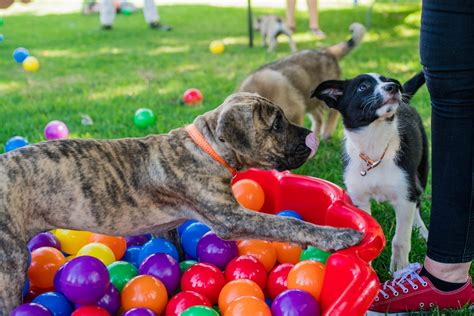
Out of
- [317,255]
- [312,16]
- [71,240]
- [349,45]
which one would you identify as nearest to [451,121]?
[317,255]

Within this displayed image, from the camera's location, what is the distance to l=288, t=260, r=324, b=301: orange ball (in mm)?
2916

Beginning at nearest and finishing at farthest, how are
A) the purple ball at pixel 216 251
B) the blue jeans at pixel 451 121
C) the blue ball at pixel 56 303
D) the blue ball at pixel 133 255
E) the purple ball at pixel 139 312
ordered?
the blue jeans at pixel 451 121 < the purple ball at pixel 139 312 < the blue ball at pixel 56 303 < the purple ball at pixel 216 251 < the blue ball at pixel 133 255

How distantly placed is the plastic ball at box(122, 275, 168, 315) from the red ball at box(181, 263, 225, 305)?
0.44 ft

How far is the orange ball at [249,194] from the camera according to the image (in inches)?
151

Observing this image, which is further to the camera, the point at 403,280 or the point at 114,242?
Result: the point at 114,242

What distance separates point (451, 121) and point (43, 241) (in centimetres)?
242

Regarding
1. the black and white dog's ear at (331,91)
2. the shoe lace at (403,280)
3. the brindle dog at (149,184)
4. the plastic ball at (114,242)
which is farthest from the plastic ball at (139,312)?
the black and white dog's ear at (331,91)

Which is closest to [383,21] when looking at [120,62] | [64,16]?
[120,62]

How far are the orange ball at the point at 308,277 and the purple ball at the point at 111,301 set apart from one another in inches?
35.3

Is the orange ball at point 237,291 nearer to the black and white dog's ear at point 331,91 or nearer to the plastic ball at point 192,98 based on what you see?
the black and white dog's ear at point 331,91

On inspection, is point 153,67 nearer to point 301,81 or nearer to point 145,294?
point 301,81

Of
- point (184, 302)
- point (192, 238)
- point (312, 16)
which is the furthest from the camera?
point (312, 16)

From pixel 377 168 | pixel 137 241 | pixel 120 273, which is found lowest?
pixel 137 241

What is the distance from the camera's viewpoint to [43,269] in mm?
3250
